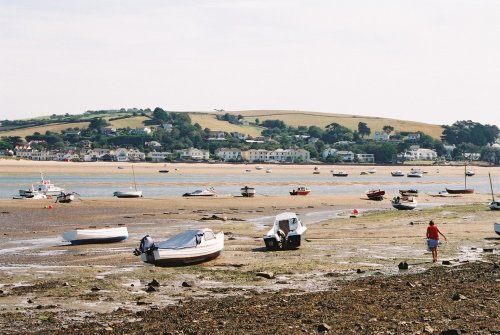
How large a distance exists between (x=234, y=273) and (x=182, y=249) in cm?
285

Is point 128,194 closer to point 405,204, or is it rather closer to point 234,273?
point 405,204

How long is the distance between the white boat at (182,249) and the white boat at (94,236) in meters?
8.21

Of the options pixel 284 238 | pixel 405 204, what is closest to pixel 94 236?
pixel 284 238

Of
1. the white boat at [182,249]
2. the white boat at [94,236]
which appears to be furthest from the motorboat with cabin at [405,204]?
the white boat at [182,249]

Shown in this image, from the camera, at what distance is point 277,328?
18094mm

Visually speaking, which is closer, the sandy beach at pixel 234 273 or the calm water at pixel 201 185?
the sandy beach at pixel 234 273

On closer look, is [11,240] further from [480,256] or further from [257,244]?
[480,256]

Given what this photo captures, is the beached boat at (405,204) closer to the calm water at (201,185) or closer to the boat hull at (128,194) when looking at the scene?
the boat hull at (128,194)

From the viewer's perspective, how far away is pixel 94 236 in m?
39.2

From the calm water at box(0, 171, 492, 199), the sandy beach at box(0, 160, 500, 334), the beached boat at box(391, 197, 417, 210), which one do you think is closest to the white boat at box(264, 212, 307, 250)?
the sandy beach at box(0, 160, 500, 334)

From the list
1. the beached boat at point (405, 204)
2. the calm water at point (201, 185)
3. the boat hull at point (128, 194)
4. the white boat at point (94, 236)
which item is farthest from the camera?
the calm water at point (201, 185)

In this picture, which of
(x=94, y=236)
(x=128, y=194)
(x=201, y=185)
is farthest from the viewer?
(x=201, y=185)

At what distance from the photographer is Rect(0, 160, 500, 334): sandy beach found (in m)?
19.6

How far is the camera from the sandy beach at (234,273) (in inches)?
771
